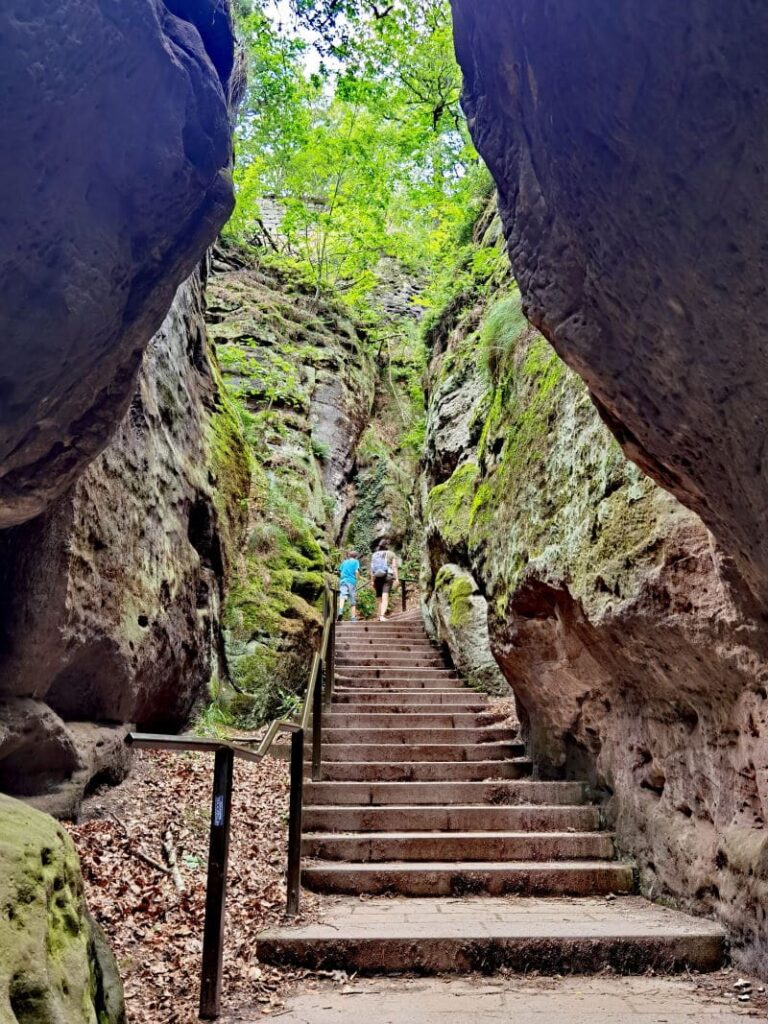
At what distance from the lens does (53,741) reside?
166 inches

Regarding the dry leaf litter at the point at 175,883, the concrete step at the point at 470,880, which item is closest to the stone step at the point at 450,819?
the dry leaf litter at the point at 175,883

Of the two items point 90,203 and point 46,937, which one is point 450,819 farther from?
point 90,203

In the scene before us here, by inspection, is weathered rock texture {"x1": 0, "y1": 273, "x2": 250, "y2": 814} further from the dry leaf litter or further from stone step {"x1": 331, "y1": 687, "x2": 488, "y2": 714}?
stone step {"x1": 331, "y1": 687, "x2": 488, "y2": 714}

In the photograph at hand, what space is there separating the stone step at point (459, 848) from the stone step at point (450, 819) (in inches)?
12.9

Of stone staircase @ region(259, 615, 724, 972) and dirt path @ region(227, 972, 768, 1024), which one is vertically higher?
stone staircase @ region(259, 615, 724, 972)

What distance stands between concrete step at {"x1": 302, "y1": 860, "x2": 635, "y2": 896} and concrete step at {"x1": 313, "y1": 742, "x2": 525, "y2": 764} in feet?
6.37

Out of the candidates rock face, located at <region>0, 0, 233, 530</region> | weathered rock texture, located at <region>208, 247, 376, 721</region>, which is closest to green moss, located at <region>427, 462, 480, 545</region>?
weathered rock texture, located at <region>208, 247, 376, 721</region>

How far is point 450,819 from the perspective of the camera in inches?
223

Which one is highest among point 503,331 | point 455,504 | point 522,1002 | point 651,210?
point 503,331

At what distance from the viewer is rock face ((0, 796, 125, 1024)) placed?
1.72 meters

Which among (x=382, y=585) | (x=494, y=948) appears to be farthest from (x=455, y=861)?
(x=382, y=585)

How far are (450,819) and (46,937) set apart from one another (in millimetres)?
4248

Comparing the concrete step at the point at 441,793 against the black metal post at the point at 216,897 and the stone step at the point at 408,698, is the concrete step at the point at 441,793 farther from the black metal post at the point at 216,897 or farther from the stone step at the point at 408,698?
the black metal post at the point at 216,897

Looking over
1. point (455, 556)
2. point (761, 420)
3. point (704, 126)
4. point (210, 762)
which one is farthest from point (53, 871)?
point (455, 556)
